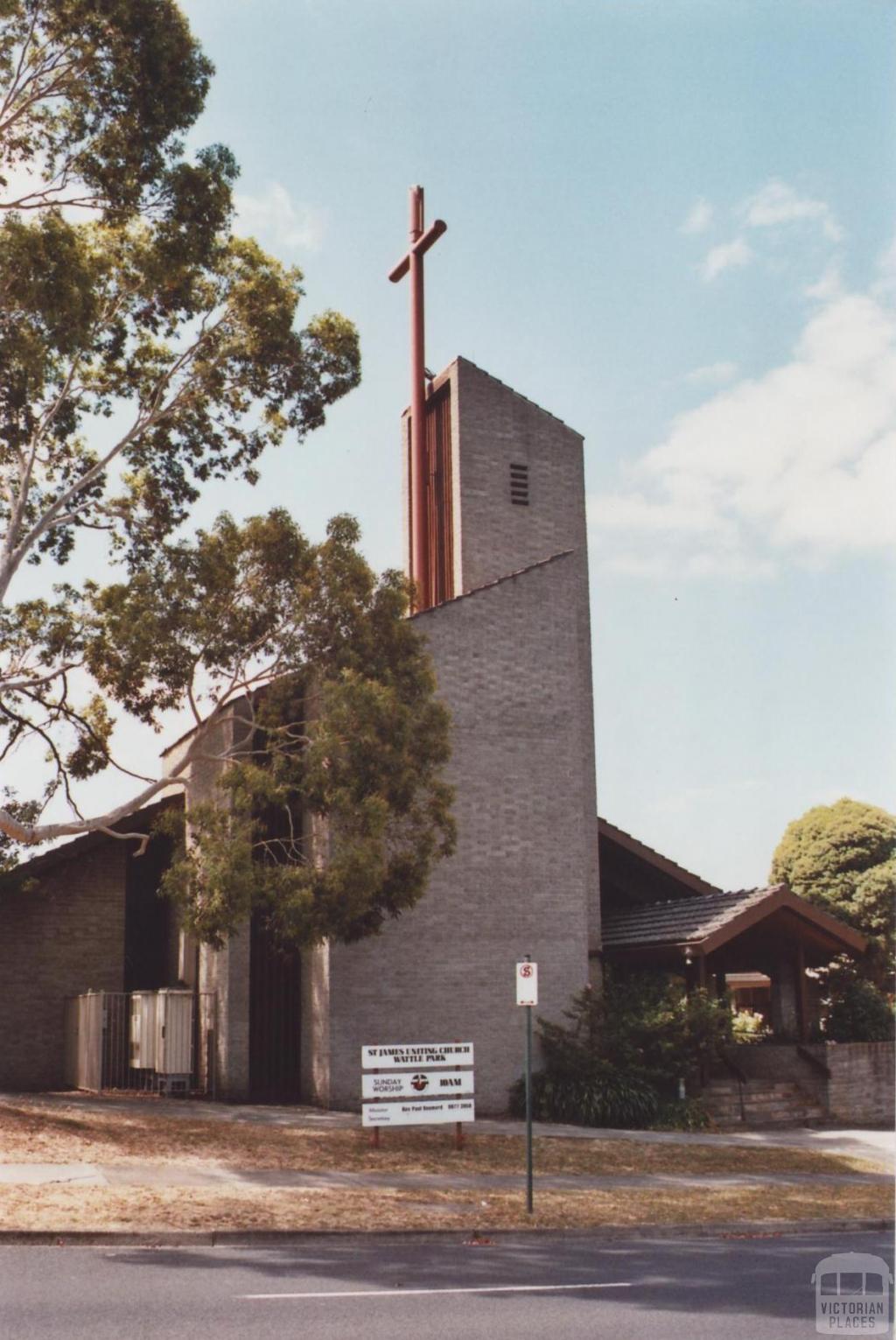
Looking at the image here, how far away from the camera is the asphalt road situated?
8.52 meters

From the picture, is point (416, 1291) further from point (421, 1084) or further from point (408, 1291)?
point (421, 1084)

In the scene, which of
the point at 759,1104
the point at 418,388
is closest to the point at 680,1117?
the point at 759,1104

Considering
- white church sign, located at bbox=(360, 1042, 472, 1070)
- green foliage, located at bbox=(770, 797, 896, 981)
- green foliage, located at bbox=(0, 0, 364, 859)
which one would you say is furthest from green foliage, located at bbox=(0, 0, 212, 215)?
green foliage, located at bbox=(770, 797, 896, 981)

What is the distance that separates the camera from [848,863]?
36.7m

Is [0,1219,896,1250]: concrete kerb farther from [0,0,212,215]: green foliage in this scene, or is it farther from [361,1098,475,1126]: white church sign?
[0,0,212,215]: green foliage

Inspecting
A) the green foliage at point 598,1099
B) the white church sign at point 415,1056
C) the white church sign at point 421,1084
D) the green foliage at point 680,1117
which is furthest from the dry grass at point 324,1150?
the green foliage at point 598,1099

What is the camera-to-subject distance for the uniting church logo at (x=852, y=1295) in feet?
29.6

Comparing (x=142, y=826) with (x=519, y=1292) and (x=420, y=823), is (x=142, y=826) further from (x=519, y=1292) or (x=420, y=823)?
(x=519, y=1292)

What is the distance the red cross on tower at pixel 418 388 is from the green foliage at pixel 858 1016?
435 inches

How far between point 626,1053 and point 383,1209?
29.1ft

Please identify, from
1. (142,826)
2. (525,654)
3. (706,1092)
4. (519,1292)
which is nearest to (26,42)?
(525,654)

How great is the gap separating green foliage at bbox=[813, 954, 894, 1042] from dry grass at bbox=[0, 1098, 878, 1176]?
593cm

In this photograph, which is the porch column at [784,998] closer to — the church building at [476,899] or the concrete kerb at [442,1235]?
the church building at [476,899]

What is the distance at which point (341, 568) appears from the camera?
19953 mm
